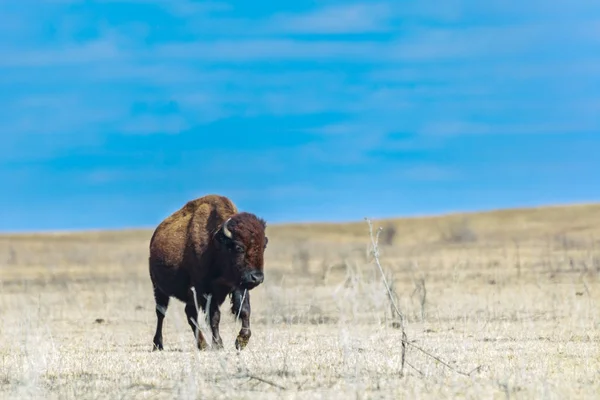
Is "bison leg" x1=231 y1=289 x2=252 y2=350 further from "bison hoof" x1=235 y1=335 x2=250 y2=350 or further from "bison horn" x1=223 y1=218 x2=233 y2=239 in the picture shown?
"bison horn" x1=223 y1=218 x2=233 y2=239

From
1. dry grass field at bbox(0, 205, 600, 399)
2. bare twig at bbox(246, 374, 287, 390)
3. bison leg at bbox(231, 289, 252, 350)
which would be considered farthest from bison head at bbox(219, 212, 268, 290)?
bare twig at bbox(246, 374, 287, 390)

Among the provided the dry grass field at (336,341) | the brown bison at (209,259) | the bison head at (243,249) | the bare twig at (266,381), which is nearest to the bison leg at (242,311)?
the brown bison at (209,259)

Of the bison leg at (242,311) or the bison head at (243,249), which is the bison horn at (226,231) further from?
the bison leg at (242,311)

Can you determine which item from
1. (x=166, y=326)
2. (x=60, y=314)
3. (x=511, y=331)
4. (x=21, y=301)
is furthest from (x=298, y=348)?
(x=21, y=301)

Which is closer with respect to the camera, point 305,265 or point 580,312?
point 580,312

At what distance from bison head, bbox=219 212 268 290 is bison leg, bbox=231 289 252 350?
0.12 metres

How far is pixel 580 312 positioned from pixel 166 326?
21.7ft

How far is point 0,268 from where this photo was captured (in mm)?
42531

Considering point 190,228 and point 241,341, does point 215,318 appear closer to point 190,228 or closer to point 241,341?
point 241,341

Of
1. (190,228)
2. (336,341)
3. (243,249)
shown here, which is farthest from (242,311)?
(190,228)

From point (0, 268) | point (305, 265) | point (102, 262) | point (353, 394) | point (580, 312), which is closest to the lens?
point (353, 394)

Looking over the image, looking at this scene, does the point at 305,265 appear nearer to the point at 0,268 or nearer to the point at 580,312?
the point at 0,268

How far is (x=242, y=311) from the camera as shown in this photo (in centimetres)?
1362

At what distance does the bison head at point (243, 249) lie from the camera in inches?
537
